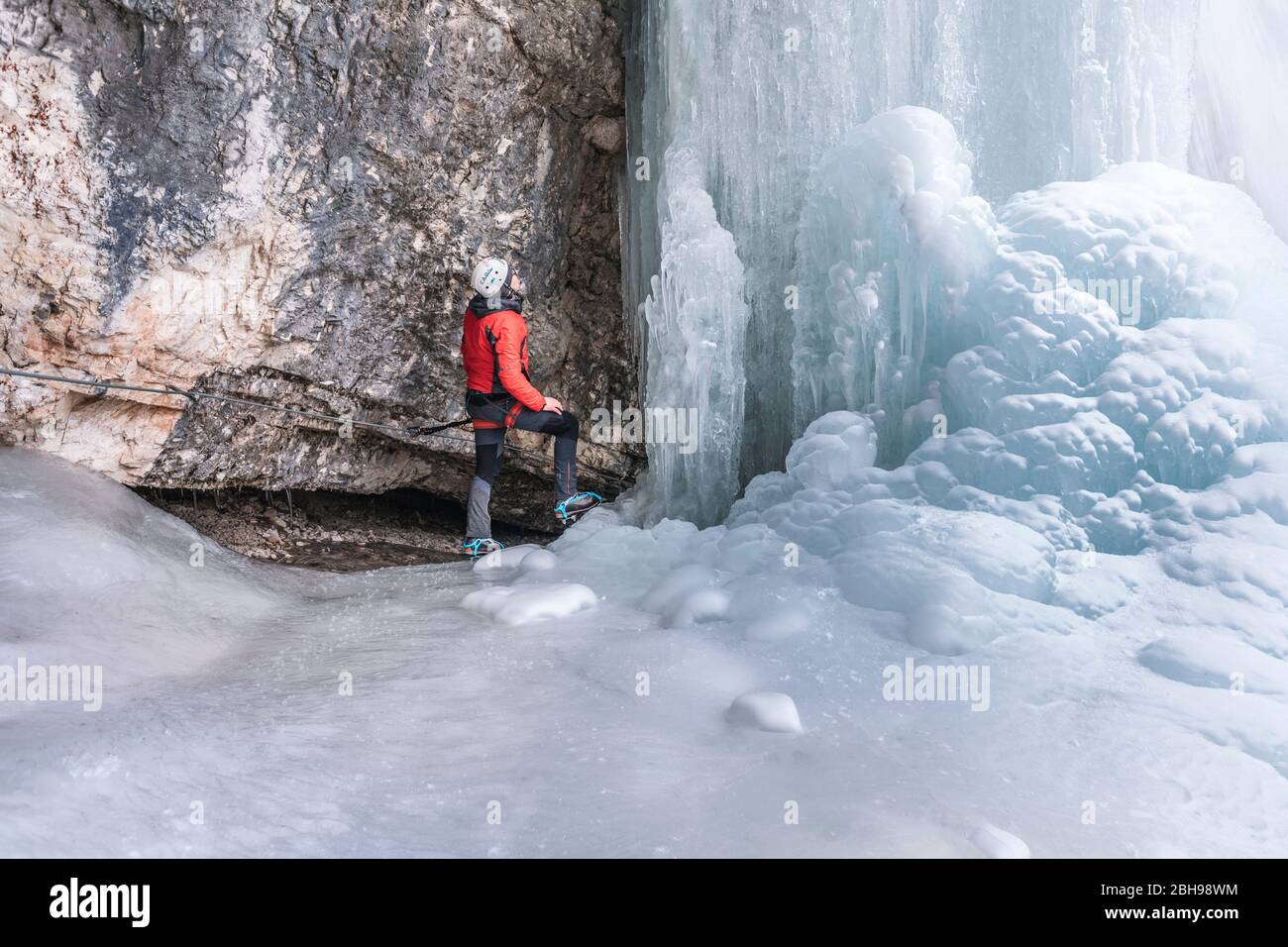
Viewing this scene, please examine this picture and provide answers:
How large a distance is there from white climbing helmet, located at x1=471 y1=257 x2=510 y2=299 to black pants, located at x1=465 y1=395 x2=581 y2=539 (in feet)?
1.91

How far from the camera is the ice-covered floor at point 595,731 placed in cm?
228

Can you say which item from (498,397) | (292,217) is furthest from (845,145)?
(292,217)

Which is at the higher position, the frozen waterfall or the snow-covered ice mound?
the frozen waterfall

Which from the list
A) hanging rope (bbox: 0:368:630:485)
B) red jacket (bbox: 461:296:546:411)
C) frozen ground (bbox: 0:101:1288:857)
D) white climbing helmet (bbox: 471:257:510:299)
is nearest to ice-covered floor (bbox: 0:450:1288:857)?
frozen ground (bbox: 0:101:1288:857)

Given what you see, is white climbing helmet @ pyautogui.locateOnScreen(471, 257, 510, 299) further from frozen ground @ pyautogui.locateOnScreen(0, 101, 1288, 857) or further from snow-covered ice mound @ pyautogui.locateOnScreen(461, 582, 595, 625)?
snow-covered ice mound @ pyautogui.locateOnScreen(461, 582, 595, 625)

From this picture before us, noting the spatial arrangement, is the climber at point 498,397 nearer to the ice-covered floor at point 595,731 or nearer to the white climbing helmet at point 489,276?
the white climbing helmet at point 489,276

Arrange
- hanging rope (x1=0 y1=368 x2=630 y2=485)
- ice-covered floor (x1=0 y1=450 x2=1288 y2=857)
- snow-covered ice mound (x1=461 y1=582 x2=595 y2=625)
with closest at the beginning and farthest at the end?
ice-covered floor (x1=0 y1=450 x2=1288 y2=857), snow-covered ice mound (x1=461 y1=582 x2=595 y2=625), hanging rope (x1=0 y1=368 x2=630 y2=485)

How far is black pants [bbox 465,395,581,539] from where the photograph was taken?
5.23 metres

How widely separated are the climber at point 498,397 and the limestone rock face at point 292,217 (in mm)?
737

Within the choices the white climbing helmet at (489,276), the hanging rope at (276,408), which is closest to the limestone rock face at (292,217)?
the hanging rope at (276,408)

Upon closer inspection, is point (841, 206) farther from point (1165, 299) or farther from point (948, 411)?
point (1165, 299)

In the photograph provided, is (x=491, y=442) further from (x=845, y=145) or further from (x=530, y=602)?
(x=845, y=145)

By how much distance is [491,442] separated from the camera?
530 cm

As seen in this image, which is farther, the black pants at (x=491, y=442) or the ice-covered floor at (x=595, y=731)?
the black pants at (x=491, y=442)
